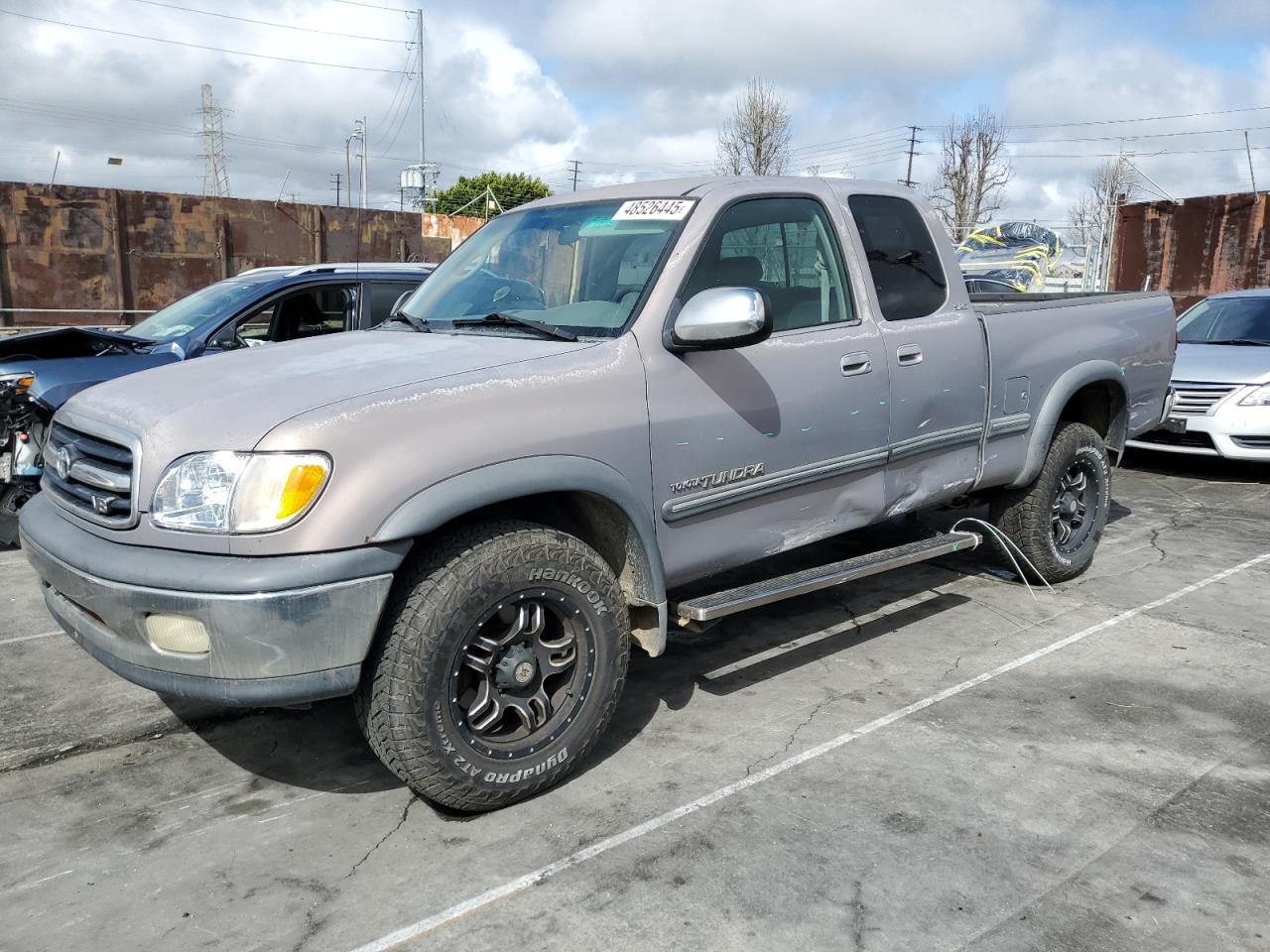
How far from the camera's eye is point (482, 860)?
9.75 ft

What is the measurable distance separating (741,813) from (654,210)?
A: 7.20ft

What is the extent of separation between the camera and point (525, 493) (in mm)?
3082

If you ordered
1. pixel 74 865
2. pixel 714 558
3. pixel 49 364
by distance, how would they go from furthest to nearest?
→ pixel 49 364 < pixel 714 558 < pixel 74 865

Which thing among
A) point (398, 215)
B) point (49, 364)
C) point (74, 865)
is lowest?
point (74, 865)

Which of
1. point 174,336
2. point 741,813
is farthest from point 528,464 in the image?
point 174,336

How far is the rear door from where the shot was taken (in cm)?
434

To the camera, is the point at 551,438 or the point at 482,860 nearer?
the point at 482,860

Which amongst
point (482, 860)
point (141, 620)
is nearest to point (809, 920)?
point (482, 860)

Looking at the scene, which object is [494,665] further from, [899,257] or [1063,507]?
[1063,507]

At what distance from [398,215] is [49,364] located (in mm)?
20833

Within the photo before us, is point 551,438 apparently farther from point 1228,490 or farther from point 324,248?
point 324,248

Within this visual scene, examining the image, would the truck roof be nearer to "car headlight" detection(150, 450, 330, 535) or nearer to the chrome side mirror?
the chrome side mirror

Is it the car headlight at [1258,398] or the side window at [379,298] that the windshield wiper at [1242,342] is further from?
the side window at [379,298]

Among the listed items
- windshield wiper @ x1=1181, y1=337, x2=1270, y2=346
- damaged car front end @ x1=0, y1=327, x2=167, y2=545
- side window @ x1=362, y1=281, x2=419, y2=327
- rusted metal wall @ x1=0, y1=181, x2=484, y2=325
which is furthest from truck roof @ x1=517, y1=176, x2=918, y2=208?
rusted metal wall @ x1=0, y1=181, x2=484, y2=325
